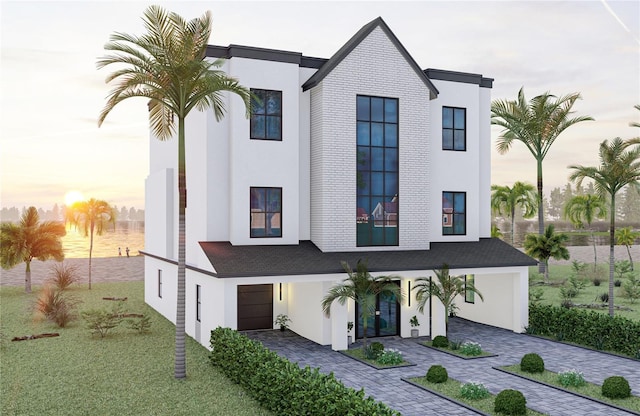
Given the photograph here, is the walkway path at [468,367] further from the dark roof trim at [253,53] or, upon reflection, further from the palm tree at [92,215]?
the palm tree at [92,215]

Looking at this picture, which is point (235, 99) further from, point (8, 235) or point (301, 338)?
point (8, 235)

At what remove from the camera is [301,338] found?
2031 cm

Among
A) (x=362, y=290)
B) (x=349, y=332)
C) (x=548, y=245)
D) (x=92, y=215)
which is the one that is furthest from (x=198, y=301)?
(x=548, y=245)

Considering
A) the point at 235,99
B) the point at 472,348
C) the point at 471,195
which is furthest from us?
the point at 471,195

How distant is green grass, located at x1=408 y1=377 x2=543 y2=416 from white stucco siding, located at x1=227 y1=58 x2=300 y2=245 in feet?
26.7

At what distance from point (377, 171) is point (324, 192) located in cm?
244

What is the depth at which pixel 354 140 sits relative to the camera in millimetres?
20859

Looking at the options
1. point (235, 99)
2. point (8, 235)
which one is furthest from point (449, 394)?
point (8, 235)

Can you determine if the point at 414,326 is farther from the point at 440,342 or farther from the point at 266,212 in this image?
the point at 266,212

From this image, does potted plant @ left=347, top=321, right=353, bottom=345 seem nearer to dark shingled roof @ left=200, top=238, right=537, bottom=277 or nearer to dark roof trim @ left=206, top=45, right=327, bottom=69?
dark shingled roof @ left=200, top=238, right=537, bottom=277

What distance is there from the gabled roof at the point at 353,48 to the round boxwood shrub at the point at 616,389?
13.1 m

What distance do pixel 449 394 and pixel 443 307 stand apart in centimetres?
666

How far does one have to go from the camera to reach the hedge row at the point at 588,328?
17.4m

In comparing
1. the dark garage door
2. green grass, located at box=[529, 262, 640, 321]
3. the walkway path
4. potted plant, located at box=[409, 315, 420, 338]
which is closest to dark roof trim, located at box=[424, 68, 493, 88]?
potted plant, located at box=[409, 315, 420, 338]
